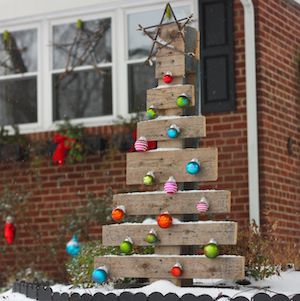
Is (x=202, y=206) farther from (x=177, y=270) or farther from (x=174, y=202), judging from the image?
(x=177, y=270)

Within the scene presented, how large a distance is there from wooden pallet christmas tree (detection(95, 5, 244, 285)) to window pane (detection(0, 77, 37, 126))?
5212mm

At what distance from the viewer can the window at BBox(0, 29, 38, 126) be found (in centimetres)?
1238

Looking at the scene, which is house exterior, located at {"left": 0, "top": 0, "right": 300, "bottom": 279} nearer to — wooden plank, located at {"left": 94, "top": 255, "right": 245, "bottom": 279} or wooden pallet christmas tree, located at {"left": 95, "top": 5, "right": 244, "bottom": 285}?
wooden pallet christmas tree, located at {"left": 95, "top": 5, "right": 244, "bottom": 285}

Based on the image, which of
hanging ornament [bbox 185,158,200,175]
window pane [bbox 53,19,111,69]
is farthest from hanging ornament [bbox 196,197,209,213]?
window pane [bbox 53,19,111,69]

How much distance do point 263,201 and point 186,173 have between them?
141 inches

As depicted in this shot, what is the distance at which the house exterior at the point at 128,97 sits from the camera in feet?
34.9

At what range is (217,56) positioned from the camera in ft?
35.6

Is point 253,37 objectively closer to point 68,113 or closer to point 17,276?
point 68,113

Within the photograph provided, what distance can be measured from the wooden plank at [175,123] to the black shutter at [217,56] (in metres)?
3.63

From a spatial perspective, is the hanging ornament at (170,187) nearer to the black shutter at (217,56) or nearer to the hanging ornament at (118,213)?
the hanging ornament at (118,213)

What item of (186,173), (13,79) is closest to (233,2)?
(13,79)

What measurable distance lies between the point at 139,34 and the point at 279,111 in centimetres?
217

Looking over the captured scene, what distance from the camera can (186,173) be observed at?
702cm

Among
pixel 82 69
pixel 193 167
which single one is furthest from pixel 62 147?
pixel 193 167
